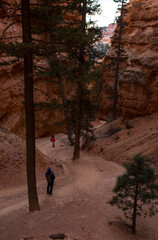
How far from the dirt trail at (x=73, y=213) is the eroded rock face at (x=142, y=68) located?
8974 mm

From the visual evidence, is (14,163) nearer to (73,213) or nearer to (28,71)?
(73,213)

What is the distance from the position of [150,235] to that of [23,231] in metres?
4.19

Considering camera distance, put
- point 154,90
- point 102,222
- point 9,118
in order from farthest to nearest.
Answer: point 9,118 → point 154,90 → point 102,222

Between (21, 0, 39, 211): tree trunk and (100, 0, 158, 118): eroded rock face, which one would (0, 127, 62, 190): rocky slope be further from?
(100, 0, 158, 118): eroded rock face

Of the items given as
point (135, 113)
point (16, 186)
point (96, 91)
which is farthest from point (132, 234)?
point (96, 91)

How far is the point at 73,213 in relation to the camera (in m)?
7.31

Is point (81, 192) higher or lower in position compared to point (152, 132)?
lower

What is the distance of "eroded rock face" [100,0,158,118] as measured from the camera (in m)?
19.1

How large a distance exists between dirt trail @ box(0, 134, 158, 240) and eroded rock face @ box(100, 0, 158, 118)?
8.97m

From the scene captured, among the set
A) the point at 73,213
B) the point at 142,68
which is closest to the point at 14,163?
the point at 73,213

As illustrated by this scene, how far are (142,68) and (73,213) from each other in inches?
662

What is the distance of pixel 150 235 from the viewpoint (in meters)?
6.18

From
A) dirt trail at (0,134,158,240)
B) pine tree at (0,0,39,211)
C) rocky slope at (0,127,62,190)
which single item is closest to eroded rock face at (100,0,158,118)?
dirt trail at (0,134,158,240)

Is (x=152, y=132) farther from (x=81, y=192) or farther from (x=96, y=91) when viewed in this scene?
(x=96, y=91)
